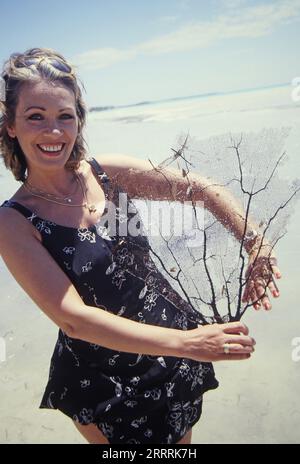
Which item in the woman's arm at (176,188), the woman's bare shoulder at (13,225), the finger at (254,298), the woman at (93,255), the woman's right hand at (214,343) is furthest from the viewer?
the woman's arm at (176,188)

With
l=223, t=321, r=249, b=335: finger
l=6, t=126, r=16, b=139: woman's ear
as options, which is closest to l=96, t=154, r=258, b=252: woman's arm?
l=6, t=126, r=16, b=139: woman's ear

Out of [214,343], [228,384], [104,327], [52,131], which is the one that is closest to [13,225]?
[52,131]

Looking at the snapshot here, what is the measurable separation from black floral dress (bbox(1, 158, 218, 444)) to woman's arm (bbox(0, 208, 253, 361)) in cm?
15

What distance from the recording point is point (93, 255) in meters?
1.50

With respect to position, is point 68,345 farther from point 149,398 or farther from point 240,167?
point 240,167

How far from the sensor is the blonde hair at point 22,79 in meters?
1.54

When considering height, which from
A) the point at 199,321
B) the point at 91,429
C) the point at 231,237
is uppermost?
the point at 231,237

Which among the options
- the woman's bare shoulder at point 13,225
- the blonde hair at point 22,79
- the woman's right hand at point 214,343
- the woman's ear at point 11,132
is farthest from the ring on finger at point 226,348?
the woman's ear at point 11,132

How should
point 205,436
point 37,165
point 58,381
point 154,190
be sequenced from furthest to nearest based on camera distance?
point 205,436, point 154,190, point 58,381, point 37,165

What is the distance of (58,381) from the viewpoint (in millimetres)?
1679

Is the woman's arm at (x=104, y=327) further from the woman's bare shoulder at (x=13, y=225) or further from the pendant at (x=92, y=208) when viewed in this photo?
the pendant at (x=92, y=208)

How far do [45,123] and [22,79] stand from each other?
20cm

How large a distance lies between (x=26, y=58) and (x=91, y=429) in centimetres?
152
